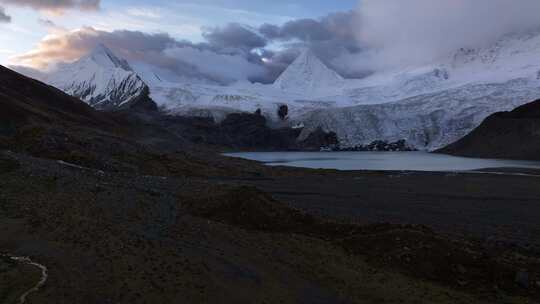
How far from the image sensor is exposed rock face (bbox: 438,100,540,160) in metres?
122

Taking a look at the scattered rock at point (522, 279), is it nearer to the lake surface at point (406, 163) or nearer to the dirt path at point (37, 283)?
the dirt path at point (37, 283)

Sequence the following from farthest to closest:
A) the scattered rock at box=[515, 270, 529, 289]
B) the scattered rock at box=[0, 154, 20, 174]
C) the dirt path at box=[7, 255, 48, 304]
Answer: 1. the scattered rock at box=[0, 154, 20, 174]
2. the scattered rock at box=[515, 270, 529, 289]
3. the dirt path at box=[7, 255, 48, 304]

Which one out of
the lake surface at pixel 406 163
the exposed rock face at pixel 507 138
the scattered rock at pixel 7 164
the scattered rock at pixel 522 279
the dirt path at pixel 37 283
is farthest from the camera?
the exposed rock face at pixel 507 138

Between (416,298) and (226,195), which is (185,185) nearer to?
(226,195)

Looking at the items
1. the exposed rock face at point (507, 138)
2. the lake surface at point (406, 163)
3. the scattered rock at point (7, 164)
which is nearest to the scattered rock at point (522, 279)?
the scattered rock at point (7, 164)

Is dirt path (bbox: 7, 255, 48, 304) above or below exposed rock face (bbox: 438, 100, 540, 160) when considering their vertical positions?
below

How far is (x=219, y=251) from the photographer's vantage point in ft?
57.9

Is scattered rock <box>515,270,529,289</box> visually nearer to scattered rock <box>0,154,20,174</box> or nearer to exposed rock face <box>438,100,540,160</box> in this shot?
scattered rock <box>0,154,20,174</box>

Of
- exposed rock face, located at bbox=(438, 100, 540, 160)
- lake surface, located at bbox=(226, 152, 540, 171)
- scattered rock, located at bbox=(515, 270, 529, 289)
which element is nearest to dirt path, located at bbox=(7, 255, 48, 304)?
scattered rock, located at bbox=(515, 270, 529, 289)

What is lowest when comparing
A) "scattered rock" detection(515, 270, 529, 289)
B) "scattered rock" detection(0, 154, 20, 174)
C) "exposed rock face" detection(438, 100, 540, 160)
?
"scattered rock" detection(515, 270, 529, 289)

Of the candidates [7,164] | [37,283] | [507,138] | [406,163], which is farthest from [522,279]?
[507,138]

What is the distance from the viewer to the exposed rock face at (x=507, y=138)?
401 feet

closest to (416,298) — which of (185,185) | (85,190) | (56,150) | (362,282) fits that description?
(362,282)

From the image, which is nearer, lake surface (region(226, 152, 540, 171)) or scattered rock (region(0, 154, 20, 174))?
scattered rock (region(0, 154, 20, 174))
